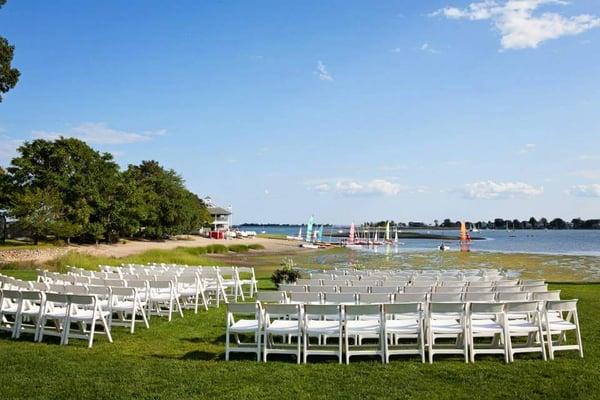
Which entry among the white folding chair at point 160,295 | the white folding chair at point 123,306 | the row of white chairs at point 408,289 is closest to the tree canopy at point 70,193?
the white folding chair at point 160,295

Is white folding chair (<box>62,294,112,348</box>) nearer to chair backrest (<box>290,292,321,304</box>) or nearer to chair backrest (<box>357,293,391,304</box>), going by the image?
chair backrest (<box>290,292,321,304</box>)

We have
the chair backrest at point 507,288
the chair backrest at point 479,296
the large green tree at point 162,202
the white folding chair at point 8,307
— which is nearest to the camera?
the chair backrest at point 479,296

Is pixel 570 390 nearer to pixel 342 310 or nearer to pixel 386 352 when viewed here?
pixel 386 352

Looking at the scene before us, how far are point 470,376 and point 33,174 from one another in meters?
47.3

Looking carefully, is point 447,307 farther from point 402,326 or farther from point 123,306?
point 123,306

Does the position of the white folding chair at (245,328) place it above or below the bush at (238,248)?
above

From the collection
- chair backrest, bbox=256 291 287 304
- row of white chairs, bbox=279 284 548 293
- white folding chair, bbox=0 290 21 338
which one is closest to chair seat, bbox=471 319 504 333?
row of white chairs, bbox=279 284 548 293

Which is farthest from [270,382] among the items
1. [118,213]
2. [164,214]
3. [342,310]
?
[164,214]

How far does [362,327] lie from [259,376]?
1.87 metres

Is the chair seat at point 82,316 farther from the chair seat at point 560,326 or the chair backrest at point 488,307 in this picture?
the chair seat at point 560,326

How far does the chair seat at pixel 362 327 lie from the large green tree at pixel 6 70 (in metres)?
19.7

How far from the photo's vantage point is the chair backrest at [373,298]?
28.1 feet

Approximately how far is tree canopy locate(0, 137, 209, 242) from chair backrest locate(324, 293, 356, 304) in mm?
39695

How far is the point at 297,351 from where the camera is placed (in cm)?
752
